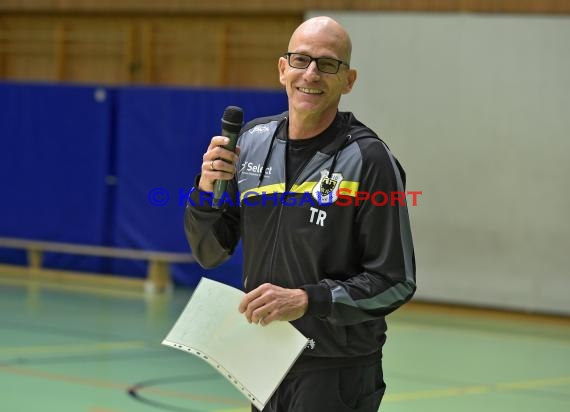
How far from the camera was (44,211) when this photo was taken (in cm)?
1402

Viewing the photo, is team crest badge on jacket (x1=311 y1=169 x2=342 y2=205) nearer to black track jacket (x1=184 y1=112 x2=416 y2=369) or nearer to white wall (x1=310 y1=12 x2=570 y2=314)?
black track jacket (x1=184 y1=112 x2=416 y2=369)

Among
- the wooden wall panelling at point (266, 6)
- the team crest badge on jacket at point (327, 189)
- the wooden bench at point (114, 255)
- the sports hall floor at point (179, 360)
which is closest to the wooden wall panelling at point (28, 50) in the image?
the wooden wall panelling at point (266, 6)

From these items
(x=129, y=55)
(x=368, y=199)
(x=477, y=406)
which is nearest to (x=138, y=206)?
(x=129, y=55)

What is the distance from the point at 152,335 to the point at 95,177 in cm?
464

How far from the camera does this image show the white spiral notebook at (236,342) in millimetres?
2674

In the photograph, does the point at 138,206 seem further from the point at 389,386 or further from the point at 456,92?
the point at 389,386

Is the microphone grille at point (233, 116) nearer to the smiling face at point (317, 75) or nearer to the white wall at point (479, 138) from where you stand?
the smiling face at point (317, 75)

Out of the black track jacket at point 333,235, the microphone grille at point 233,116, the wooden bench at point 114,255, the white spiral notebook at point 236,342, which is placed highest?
the microphone grille at point 233,116

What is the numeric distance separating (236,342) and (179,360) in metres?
5.67

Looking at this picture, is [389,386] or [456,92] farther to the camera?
[456,92]

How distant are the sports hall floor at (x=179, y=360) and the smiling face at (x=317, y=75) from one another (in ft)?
13.1

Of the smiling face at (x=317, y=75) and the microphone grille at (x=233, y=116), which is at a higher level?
the smiling face at (x=317, y=75)

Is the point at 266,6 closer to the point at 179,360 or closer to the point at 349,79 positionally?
the point at 179,360

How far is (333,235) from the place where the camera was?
2.71 metres
